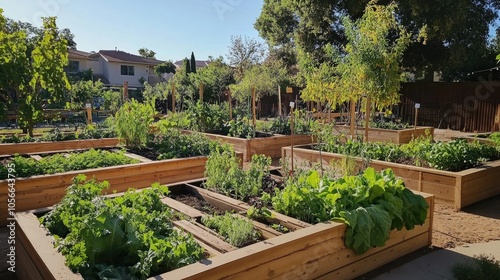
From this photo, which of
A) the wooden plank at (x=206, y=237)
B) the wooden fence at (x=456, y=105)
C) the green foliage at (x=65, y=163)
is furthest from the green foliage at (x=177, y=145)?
the wooden fence at (x=456, y=105)

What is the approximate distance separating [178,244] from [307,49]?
18.8m

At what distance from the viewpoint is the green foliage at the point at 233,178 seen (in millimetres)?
4402

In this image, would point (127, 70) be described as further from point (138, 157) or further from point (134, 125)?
point (138, 157)

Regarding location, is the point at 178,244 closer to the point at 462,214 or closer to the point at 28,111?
the point at 462,214

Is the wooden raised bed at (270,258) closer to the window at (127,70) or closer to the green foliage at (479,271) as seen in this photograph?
the green foliage at (479,271)

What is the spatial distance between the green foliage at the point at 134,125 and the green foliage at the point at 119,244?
4.23m

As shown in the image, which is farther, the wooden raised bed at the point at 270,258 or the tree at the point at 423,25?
the tree at the point at 423,25

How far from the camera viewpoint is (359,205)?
3525 mm

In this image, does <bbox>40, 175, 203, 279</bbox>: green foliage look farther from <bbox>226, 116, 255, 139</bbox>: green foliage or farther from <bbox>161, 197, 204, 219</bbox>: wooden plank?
<bbox>226, 116, 255, 139</bbox>: green foliage

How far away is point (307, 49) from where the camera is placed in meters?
20.4

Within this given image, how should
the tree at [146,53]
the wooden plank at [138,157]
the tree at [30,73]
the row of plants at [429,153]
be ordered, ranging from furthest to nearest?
the tree at [146,53]
the tree at [30,73]
the wooden plank at [138,157]
the row of plants at [429,153]

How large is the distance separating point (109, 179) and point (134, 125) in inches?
72.7

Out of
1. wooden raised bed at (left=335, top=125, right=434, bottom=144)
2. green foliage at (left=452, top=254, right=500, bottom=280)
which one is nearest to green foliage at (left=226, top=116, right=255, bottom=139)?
wooden raised bed at (left=335, top=125, right=434, bottom=144)

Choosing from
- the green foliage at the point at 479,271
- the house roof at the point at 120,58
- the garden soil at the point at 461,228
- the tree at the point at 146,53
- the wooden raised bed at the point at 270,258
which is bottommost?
the garden soil at the point at 461,228
